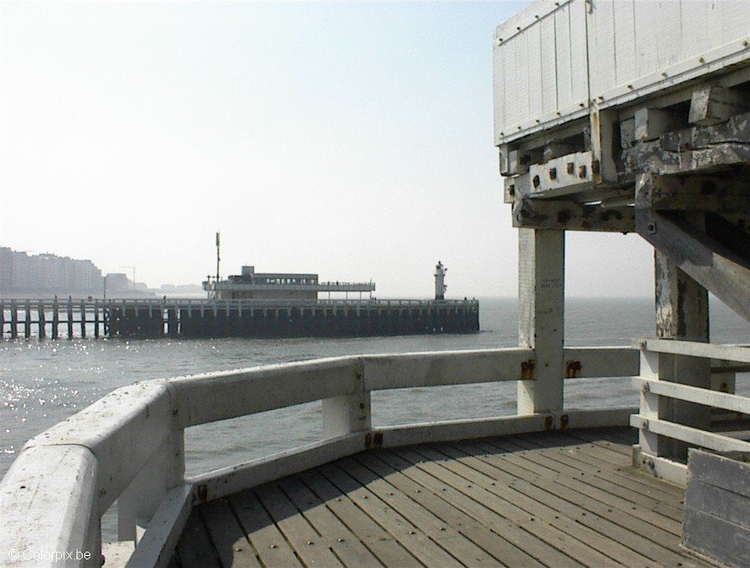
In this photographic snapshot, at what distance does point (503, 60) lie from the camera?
6.61m

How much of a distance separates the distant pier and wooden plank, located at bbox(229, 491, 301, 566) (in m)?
72.6

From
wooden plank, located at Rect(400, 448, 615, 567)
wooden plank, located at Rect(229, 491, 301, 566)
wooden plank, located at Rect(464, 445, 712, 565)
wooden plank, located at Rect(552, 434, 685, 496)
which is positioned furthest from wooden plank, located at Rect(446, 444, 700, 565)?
wooden plank, located at Rect(229, 491, 301, 566)

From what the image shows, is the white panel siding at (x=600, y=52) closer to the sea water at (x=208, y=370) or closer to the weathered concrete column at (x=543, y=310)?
the weathered concrete column at (x=543, y=310)

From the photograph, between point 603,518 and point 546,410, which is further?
point 546,410

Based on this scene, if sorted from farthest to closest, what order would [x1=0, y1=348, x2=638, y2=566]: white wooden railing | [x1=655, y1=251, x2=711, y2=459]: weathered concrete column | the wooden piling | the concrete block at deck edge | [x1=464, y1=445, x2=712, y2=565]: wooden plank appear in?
the wooden piling < [x1=655, y1=251, x2=711, y2=459]: weathered concrete column < [x1=464, y1=445, x2=712, y2=565]: wooden plank < the concrete block at deck edge < [x1=0, y1=348, x2=638, y2=566]: white wooden railing

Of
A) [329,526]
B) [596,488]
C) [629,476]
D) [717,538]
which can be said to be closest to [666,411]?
[629,476]

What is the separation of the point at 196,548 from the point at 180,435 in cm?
77

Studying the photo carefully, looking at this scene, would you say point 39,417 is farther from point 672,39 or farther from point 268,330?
point 268,330

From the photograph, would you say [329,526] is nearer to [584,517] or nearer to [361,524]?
[361,524]

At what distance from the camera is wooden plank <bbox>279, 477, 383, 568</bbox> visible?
3.64 metres

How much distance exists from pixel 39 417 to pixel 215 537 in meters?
28.8

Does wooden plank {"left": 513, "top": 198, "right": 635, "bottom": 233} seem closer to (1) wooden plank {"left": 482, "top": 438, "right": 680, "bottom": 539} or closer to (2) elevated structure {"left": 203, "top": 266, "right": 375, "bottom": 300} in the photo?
(1) wooden plank {"left": 482, "top": 438, "right": 680, "bottom": 539}

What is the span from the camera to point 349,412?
5.94m

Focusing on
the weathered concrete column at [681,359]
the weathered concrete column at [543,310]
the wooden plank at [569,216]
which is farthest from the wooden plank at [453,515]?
the wooden plank at [569,216]
